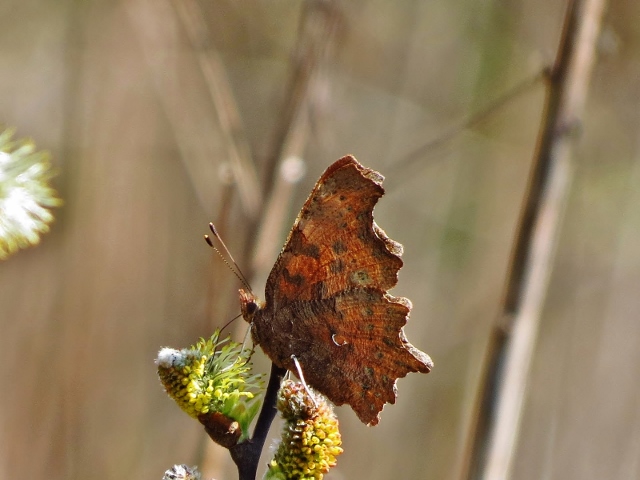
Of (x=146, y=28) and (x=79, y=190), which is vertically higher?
(x=146, y=28)

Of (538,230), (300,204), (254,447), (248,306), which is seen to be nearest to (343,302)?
(248,306)

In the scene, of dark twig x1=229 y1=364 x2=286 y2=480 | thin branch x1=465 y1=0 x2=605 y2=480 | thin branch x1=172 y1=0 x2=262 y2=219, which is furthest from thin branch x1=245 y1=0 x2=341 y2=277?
dark twig x1=229 y1=364 x2=286 y2=480

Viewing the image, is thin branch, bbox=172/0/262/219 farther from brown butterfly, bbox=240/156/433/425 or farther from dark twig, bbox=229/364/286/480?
dark twig, bbox=229/364/286/480

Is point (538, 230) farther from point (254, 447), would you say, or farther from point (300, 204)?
point (300, 204)

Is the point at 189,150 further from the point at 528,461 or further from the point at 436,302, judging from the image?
the point at 528,461

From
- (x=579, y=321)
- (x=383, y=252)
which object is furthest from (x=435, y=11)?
(x=383, y=252)

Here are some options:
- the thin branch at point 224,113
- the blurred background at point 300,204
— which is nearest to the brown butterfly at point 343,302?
the thin branch at point 224,113

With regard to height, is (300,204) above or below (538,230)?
above
